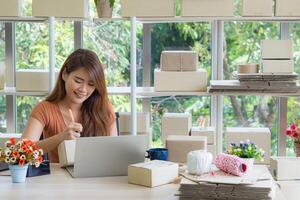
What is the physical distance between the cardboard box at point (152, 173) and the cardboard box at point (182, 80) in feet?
5.04

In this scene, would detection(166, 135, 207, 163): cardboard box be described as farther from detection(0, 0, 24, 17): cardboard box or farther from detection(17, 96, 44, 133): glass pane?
detection(17, 96, 44, 133): glass pane

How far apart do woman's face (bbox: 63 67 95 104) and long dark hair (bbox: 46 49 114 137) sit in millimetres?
21

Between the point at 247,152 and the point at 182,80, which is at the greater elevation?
the point at 182,80

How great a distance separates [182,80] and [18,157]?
1729 mm

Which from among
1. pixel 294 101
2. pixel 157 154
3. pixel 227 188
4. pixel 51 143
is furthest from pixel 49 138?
pixel 294 101

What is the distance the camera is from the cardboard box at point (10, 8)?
366 cm

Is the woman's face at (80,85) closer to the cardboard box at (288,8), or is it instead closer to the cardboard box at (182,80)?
the cardboard box at (182,80)

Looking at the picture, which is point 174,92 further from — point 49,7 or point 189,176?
point 189,176

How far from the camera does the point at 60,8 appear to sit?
362 centimetres

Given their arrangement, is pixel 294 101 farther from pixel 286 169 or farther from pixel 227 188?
pixel 227 188

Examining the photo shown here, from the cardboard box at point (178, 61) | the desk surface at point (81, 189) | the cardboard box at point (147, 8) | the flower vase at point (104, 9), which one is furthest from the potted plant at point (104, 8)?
the desk surface at point (81, 189)

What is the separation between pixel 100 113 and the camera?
115 inches

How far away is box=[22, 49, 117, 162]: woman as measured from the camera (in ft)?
9.41

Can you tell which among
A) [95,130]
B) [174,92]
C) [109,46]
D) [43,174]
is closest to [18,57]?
[109,46]
